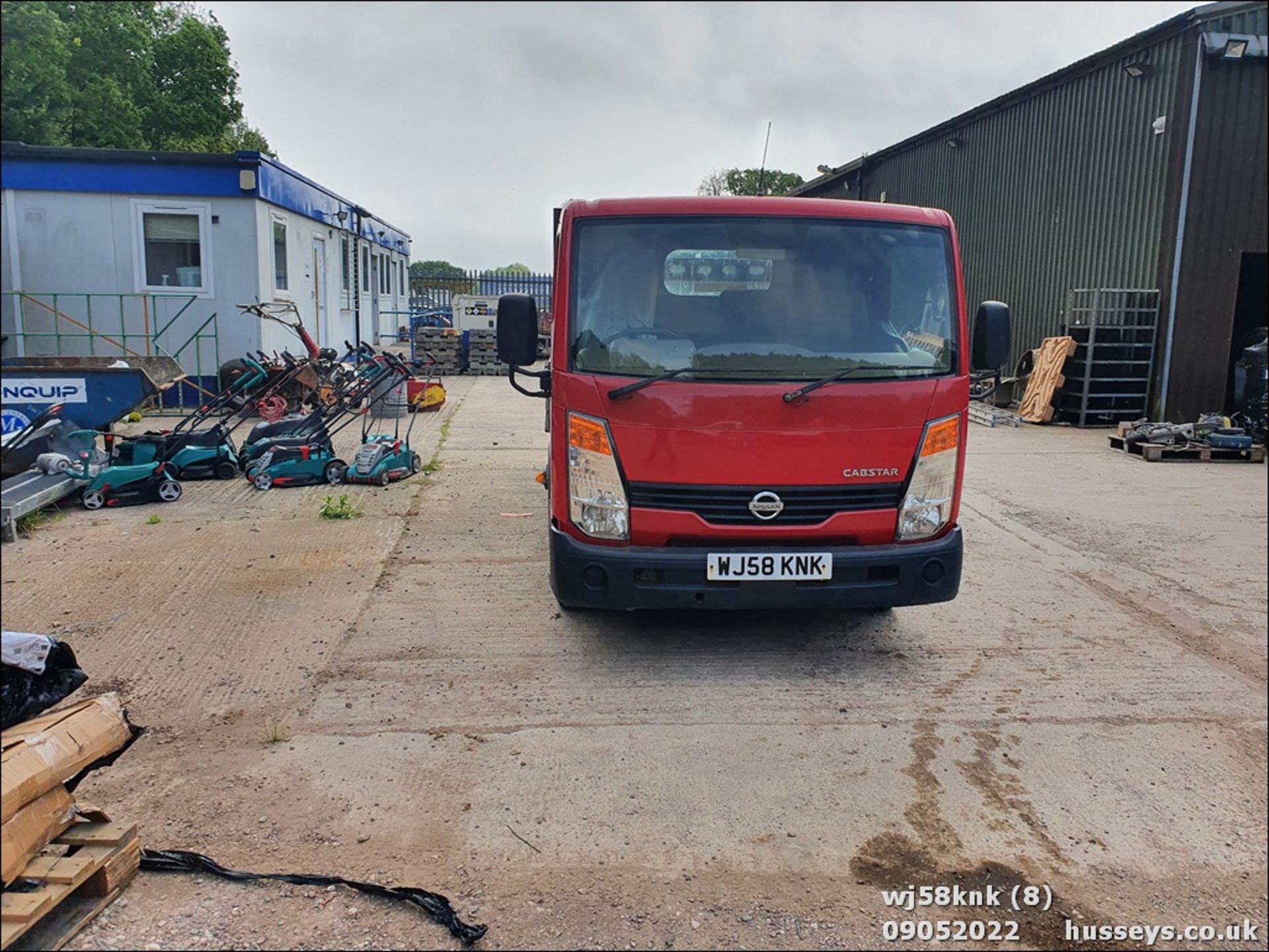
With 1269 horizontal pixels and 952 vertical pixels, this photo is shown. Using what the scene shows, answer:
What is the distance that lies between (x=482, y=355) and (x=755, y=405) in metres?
17.7

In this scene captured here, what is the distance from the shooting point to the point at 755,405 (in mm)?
4262

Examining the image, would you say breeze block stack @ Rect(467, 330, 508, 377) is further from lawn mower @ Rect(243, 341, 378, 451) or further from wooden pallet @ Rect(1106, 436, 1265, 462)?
wooden pallet @ Rect(1106, 436, 1265, 462)

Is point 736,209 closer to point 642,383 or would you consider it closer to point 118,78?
point 642,383

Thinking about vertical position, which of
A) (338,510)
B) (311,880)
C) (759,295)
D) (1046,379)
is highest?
(759,295)

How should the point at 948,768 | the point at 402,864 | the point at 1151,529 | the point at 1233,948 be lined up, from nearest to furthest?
1. the point at 1233,948
2. the point at 402,864
3. the point at 948,768
4. the point at 1151,529

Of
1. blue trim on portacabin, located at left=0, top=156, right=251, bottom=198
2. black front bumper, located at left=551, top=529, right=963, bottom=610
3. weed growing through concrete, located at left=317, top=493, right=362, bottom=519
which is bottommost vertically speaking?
weed growing through concrete, located at left=317, top=493, right=362, bottom=519

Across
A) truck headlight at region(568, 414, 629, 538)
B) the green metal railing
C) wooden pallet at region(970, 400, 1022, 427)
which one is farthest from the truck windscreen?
the green metal railing

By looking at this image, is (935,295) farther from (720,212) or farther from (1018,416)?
(1018,416)

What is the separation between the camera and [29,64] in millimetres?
1894

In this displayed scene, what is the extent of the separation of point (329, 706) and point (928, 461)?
9.79 feet

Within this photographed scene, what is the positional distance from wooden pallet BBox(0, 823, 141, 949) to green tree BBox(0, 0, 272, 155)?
1.98 metres

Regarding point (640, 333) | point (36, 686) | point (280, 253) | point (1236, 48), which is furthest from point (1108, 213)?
point (36, 686)

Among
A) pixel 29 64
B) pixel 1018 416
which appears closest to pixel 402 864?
pixel 29 64

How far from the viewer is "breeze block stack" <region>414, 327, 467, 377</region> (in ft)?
66.8
